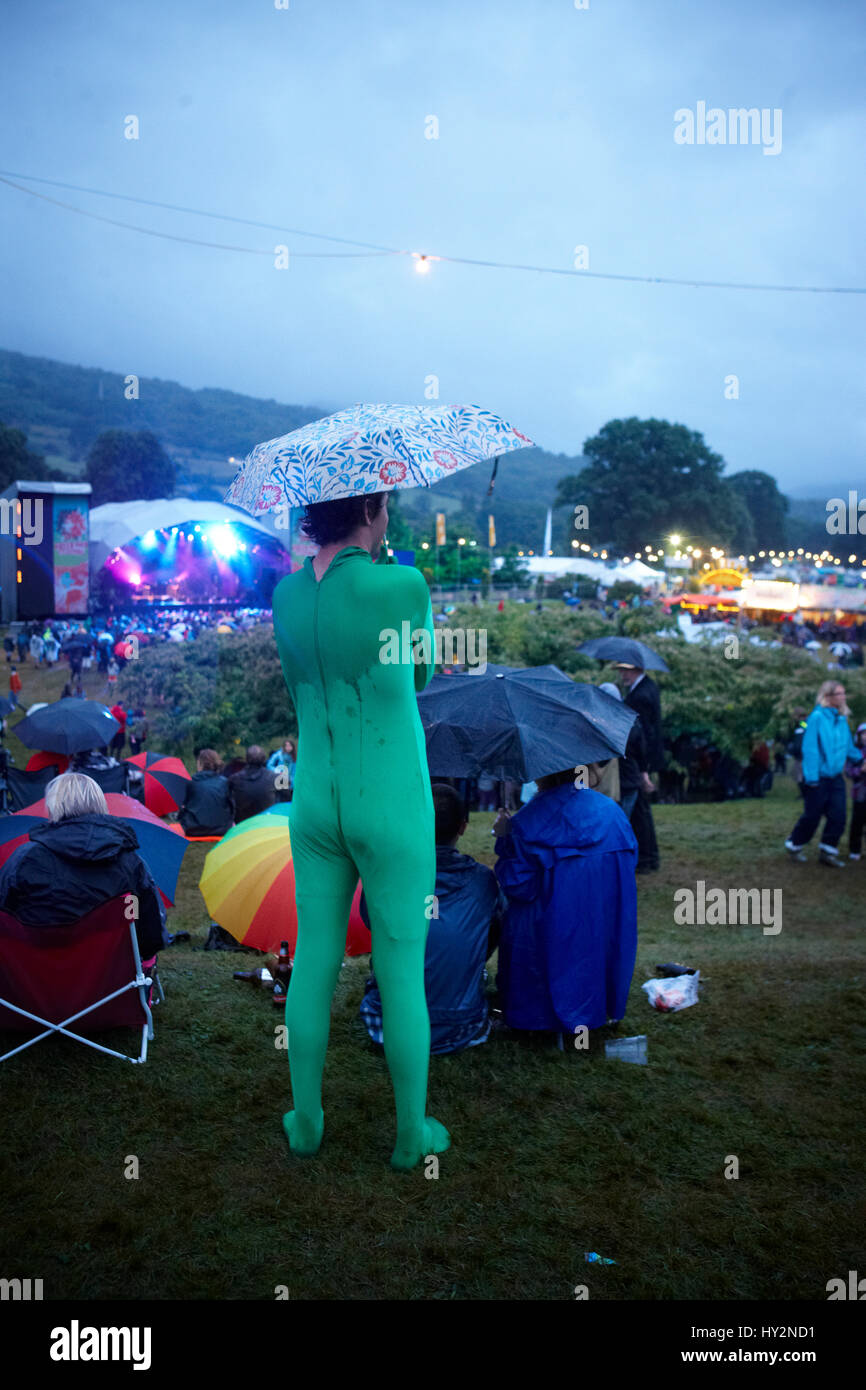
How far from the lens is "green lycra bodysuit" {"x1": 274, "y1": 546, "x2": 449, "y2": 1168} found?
102 inches

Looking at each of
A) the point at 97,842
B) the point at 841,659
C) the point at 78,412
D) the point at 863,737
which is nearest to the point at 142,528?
the point at 841,659

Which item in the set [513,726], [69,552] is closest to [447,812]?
[513,726]

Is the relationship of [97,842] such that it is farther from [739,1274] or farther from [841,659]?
[841,659]

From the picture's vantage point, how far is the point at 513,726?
364cm

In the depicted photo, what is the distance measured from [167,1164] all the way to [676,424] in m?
77.8

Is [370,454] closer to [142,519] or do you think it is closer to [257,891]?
[257,891]

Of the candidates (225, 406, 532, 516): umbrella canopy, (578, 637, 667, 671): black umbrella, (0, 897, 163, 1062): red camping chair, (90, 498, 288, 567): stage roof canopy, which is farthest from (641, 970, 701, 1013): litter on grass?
(90, 498, 288, 567): stage roof canopy

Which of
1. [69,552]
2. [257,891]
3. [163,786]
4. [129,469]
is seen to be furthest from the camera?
[129,469]

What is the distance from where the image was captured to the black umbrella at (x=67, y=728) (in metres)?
8.14

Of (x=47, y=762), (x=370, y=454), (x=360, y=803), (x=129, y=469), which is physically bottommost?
(x=47, y=762)

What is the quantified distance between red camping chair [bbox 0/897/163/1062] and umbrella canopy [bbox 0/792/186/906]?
41.7 inches

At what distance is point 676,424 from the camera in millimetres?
73938

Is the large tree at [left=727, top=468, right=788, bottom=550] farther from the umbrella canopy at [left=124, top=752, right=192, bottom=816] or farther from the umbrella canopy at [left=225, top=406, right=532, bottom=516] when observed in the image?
the umbrella canopy at [left=225, top=406, right=532, bottom=516]

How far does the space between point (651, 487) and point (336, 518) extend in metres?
74.2
